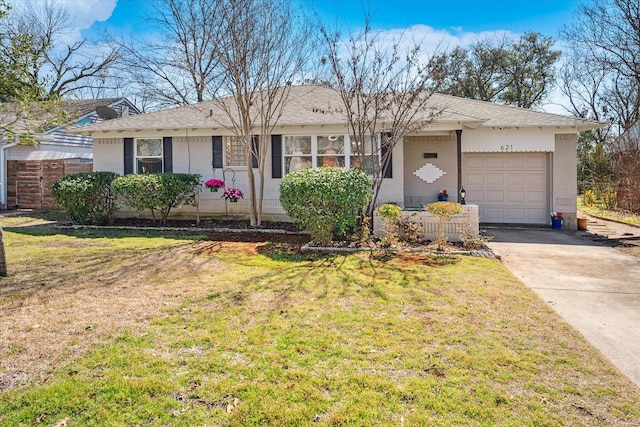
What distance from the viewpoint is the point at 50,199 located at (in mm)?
15633

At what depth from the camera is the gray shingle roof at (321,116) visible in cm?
1048

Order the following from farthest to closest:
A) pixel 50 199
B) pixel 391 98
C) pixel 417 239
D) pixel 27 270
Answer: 1. pixel 50 199
2. pixel 391 98
3. pixel 417 239
4. pixel 27 270

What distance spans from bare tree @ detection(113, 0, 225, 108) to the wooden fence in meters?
6.00

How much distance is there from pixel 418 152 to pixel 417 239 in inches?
168

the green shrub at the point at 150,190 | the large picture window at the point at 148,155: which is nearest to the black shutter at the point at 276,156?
the green shrub at the point at 150,190

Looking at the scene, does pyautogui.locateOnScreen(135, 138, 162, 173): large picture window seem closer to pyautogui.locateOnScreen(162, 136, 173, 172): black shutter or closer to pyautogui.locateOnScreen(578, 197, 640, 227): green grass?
pyautogui.locateOnScreen(162, 136, 173, 172): black shutter

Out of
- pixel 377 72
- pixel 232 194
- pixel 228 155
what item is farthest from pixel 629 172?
pixel 228 155

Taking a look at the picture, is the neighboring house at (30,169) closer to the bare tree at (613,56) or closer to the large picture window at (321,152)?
the large picture window at (321,152)

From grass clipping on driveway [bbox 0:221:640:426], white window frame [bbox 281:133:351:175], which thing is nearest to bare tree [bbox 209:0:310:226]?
white window frame [bbox 281:133:351:175]

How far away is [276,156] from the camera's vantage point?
1122 centimetres

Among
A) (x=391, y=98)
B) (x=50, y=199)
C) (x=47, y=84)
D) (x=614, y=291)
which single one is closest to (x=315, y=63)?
(x=391, y=98)

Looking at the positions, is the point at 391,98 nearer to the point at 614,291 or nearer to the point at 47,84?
the point at 614,291

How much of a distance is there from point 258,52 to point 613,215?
44.6 ft

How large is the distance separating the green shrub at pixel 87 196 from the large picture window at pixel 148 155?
1.03 metres
